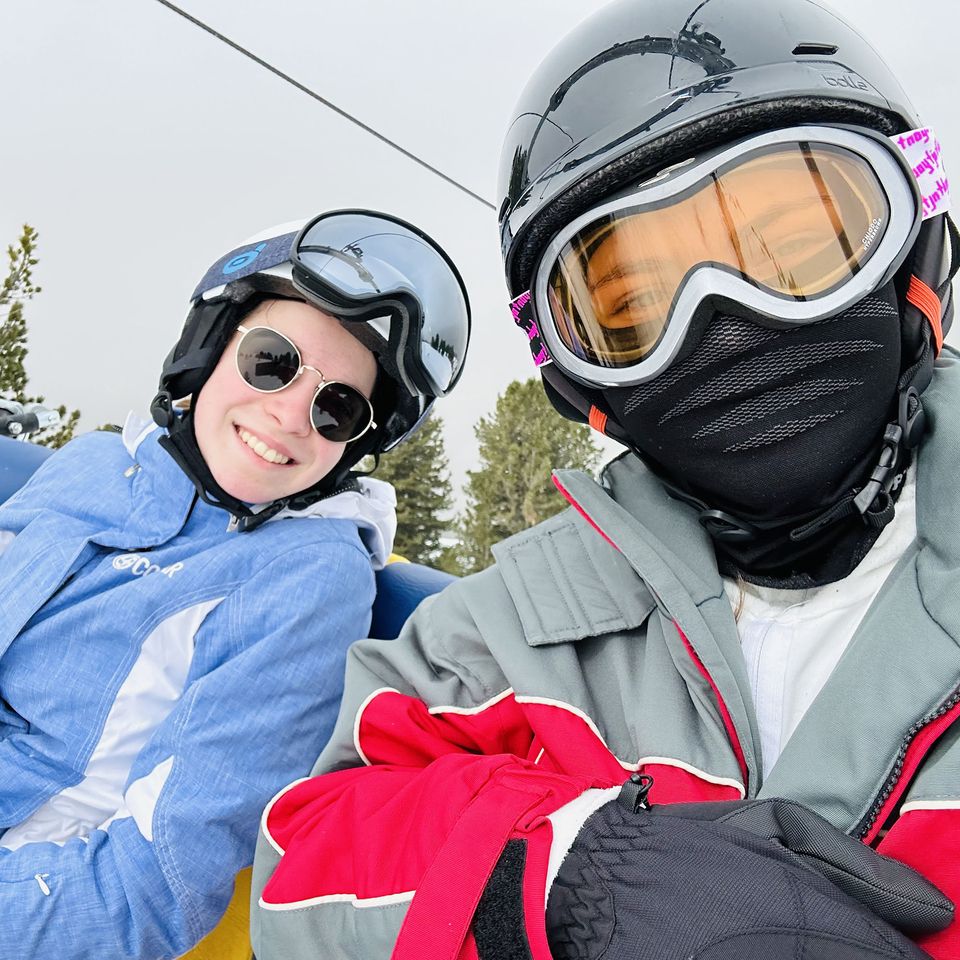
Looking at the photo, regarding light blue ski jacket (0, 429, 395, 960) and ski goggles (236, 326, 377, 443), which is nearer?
light blue ski jacket (0, 429, 395, 960)

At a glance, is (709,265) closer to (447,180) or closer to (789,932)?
(789,932)

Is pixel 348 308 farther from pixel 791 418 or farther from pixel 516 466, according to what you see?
pixel 516 466

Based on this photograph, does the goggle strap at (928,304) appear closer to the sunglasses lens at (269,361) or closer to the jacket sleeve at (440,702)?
the jacket sleeve at (440,702)

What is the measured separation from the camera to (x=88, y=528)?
1819mm

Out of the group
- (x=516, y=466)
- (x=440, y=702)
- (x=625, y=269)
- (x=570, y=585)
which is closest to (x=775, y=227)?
(x=625, y=269)

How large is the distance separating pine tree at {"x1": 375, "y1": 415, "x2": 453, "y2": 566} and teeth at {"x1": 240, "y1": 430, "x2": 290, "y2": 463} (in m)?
14.8

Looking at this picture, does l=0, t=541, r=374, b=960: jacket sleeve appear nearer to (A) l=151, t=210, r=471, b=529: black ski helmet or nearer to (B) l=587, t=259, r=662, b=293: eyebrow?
(A) l=151, t=210, r=471, b=529: black ski helmet

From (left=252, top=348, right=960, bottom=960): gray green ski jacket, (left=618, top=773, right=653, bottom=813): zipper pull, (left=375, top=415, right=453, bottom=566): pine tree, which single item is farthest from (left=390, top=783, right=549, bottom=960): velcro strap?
(left=375, top=415, right=453, bottom=566): pine tree

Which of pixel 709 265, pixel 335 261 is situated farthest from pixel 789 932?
pixel 335 261

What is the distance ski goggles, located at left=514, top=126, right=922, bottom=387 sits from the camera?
1.18 meters

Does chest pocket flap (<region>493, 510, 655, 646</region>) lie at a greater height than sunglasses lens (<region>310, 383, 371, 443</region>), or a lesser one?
lesser

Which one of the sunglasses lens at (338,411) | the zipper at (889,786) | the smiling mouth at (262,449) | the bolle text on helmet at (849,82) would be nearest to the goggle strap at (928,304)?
the bolle text on helmet at (849,82)

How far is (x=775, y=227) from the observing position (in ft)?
3.92

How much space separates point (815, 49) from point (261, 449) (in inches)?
50.8
